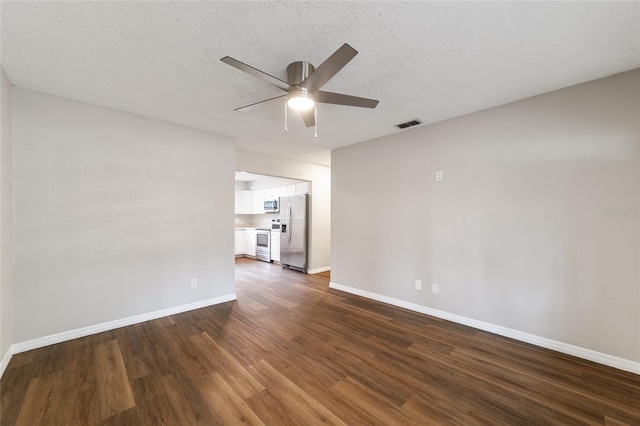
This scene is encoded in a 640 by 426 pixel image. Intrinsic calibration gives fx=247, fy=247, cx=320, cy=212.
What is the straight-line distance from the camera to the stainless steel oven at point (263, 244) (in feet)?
23.0

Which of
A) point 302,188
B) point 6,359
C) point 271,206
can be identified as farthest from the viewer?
point 271,206

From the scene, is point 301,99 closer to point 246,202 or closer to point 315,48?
point 315,48

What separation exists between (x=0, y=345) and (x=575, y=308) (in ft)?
16.3

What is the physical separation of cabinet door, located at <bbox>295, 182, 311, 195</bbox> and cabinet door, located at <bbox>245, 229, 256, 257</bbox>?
2.40m

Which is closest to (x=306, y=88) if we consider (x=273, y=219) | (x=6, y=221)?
(x=6, y=221)

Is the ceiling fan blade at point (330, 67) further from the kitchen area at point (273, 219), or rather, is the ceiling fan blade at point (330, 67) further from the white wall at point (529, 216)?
the kitchen area at point (273, 219)

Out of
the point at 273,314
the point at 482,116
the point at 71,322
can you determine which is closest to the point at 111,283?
the point at 71,322

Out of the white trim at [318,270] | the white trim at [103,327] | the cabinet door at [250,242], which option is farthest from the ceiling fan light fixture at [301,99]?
the cabinet door at [250,242]

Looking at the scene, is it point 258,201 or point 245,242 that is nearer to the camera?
point 258,201

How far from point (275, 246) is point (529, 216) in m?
5.53

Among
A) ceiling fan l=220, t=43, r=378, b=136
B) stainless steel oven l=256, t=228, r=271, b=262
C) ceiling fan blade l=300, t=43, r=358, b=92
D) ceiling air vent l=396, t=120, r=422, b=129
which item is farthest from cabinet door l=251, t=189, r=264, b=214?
ceiling fan blade l=300, t=43, r=358, b=92

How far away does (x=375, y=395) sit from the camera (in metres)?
1.80

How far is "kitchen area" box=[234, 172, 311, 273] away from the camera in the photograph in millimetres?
5773

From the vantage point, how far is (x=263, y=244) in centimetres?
719
